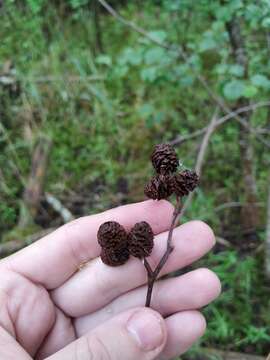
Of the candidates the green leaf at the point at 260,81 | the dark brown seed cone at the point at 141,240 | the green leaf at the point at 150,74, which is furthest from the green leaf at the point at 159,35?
the dark brown seed cone at the point at 141,240

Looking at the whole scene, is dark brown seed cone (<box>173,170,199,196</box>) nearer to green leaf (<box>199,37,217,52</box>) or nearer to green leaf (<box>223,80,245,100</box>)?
green leaf (<box>223,80,245,100</box>)

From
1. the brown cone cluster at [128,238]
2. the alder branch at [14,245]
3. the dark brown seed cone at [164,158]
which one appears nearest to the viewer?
the dark brown seed cone at [164,158]

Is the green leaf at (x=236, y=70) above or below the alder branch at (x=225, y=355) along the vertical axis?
above

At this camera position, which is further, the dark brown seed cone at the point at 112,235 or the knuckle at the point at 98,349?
the dark brown seed cone at the point at 112,235

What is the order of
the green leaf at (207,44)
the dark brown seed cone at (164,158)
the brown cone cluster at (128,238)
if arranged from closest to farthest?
the dark brown seed cone at (164,158)
the brown cone cluster at (128,238)
the green leaf at (207,44)

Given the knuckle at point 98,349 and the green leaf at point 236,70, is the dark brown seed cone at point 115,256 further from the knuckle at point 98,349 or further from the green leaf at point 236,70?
the green leaf at point 236,70

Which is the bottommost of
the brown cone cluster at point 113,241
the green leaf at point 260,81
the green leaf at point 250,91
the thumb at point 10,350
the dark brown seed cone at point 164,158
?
the thumb at point 10,350

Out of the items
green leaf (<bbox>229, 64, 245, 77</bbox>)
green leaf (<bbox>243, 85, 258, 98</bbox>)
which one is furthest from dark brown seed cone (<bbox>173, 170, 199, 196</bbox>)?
green leaf (<bbox>229, 64, 245, 77</bbox>)
